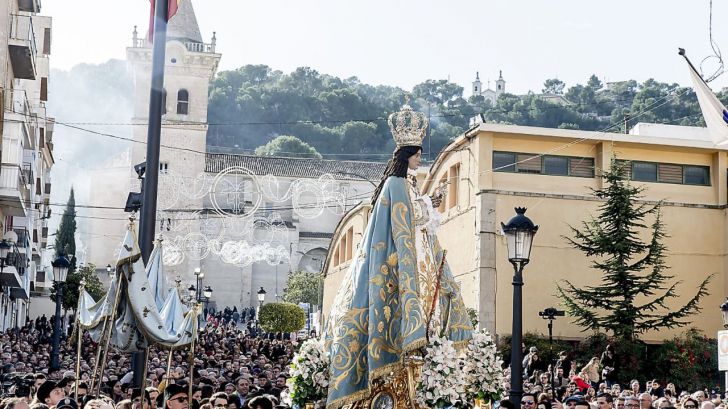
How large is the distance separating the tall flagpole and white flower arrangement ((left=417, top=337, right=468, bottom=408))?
11.8 ft

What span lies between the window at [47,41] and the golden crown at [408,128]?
41.7m

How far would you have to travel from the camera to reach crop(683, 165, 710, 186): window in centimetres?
3559

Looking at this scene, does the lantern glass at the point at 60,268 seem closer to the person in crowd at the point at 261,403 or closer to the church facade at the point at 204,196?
the person in crowd at the point at 261,403

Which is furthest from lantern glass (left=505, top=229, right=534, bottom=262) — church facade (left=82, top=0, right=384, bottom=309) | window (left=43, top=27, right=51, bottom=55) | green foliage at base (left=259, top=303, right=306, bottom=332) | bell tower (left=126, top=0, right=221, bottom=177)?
bell tower (left=126, top=0, right=221, bottom=177)

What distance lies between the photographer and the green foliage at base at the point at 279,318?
45.6 metres

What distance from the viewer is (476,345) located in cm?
941

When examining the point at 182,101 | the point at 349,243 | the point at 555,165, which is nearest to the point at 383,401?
the point at 555,165

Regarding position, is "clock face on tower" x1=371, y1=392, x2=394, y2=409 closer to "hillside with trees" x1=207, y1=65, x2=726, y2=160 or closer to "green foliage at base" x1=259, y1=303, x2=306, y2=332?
"green foliage at base" x1=259, y1=303, x2=306, y2=332

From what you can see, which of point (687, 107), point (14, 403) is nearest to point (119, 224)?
point (687, 107)

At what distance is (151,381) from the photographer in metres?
18.0

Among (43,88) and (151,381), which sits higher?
(43,88)

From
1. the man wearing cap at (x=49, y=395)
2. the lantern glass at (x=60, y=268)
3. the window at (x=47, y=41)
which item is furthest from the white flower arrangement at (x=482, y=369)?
the window at (x=47, y=41)

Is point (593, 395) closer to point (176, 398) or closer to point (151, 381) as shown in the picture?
point (151, 381)

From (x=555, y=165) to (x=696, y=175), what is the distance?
4.85 m
